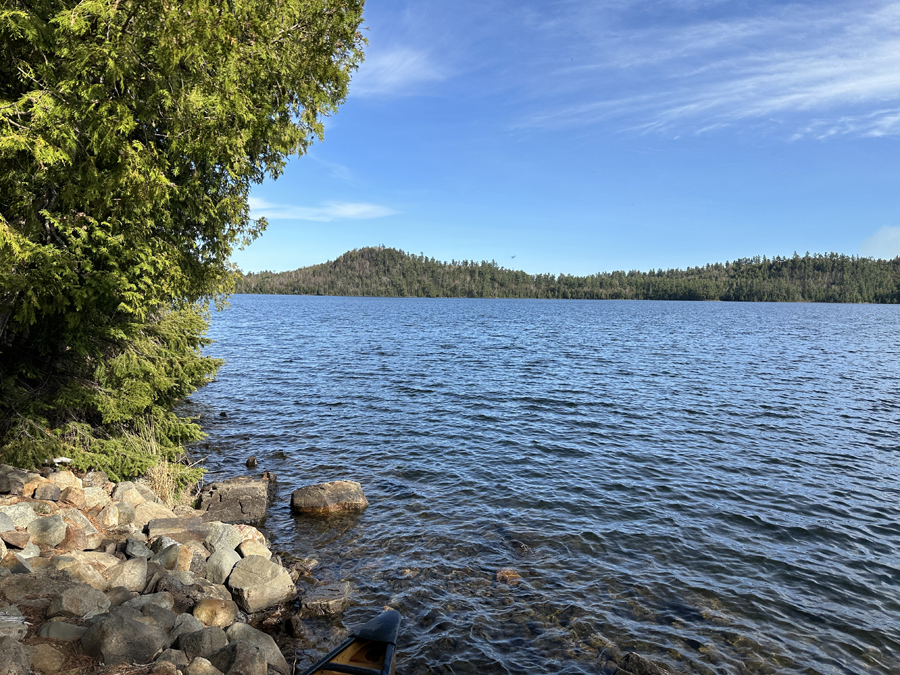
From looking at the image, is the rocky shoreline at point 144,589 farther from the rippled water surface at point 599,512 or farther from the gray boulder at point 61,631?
the rippled water surface at point 599,512

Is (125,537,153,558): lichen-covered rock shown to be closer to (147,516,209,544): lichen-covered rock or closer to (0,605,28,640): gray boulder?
(147,516,209,544): lichen-covered rock

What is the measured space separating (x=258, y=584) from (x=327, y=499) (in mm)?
4391

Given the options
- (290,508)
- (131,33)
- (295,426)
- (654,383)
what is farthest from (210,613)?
(654,383)

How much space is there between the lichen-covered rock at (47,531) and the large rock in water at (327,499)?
18.9ft

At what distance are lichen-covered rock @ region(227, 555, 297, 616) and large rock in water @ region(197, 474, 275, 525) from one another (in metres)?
3.55

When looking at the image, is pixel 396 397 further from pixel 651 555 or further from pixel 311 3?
pixel 311 3

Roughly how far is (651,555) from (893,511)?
25.7 feet

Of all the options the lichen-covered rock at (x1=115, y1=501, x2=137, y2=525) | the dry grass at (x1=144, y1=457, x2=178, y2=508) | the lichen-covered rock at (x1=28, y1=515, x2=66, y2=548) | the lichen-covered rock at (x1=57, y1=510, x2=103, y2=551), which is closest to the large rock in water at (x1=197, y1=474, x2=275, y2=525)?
the dry grass at (x1=144, y1=457, x2=178, y2=508)

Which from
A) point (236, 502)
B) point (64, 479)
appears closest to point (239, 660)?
point (64, 479)

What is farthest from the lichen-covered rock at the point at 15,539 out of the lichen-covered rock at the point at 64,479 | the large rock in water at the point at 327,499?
the large rock in water at the point at 327,499

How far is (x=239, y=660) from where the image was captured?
6.66 m

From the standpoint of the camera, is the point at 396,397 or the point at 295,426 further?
the point at 396,397

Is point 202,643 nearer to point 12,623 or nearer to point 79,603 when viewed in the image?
point 79,603

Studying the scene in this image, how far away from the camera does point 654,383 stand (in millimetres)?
32406
